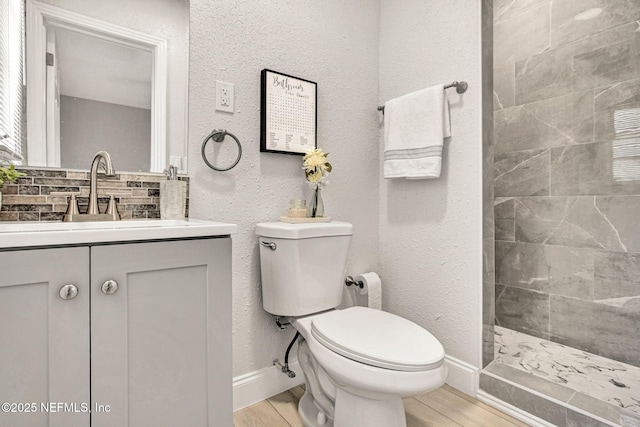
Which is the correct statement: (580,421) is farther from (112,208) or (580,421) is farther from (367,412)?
(112,208)

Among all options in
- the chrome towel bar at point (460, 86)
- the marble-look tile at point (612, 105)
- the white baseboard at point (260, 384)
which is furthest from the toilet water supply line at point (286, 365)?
the marble-look tile at point (612, 105)

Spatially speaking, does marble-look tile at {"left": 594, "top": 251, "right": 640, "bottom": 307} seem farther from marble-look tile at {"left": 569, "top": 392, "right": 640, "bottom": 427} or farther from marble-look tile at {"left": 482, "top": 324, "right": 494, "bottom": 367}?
marble-look tile at {"left": 482, "top": 324, "right": 494, "bottom": 367}

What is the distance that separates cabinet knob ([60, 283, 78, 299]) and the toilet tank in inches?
28.0

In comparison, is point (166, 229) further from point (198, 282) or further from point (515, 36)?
point (515, 36)

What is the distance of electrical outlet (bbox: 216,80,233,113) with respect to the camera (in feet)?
4.50

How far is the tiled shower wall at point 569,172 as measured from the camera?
1.67 meters

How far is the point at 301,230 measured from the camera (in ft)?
4.31

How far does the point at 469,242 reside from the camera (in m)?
1.53

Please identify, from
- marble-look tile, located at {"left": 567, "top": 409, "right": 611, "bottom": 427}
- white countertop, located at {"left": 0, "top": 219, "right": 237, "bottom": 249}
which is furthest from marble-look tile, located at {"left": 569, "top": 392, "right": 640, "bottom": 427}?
white countertop, located at {"left": 0, "top": 219, "right": 237, "bottom": 249}

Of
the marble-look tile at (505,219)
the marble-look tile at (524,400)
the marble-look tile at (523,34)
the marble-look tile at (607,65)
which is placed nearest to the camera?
the marble-look tile at (524,400)

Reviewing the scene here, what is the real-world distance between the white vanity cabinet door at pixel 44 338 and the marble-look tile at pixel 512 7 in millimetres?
2555

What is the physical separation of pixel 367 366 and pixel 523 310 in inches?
60.7

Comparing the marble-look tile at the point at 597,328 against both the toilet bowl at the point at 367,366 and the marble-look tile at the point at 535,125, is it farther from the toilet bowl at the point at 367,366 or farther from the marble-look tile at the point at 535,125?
the toilet bowl at the point at 367,366

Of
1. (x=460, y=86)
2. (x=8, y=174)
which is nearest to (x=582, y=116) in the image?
(x=460, y=86)
